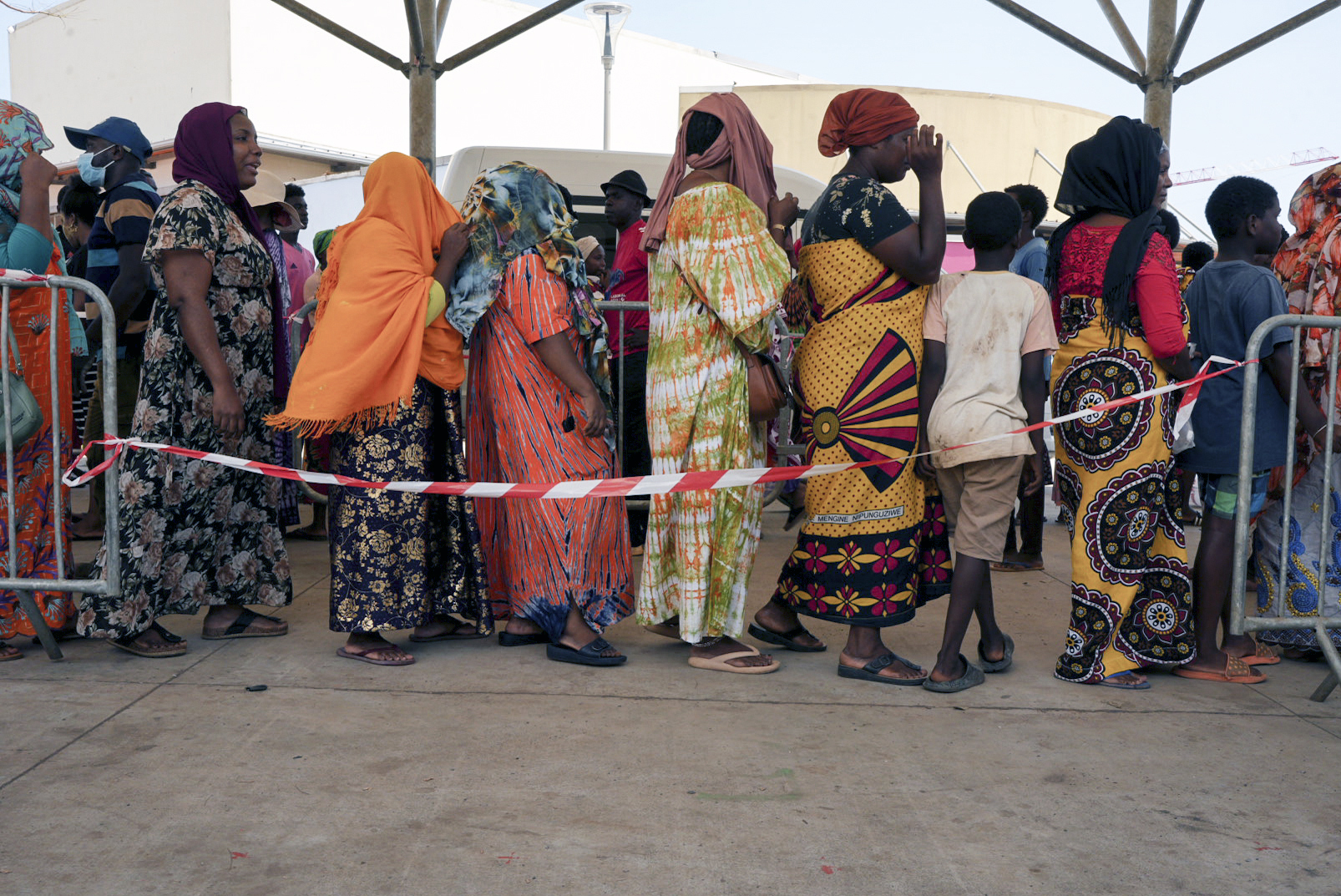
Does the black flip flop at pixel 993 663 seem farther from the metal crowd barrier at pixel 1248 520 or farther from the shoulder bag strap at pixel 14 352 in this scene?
the shoulder bag strap at pixel 14 352

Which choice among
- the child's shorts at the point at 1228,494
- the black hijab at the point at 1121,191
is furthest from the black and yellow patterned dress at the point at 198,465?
the child's shorts at the point at 1228,494

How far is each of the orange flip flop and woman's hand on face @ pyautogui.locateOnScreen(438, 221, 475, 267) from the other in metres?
2.85

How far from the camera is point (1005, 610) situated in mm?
4969

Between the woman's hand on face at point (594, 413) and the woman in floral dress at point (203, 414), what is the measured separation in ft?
3.95

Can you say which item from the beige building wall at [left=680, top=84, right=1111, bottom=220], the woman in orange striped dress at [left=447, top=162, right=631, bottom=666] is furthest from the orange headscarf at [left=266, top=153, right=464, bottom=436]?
the beige building wall at [left=680, top=84, right=1111, bottom=220]

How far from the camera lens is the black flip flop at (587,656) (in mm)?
3893

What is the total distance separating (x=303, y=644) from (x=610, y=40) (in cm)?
1566

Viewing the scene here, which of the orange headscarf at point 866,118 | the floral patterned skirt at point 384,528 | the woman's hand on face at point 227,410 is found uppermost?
the orange headscarf at point 866,118

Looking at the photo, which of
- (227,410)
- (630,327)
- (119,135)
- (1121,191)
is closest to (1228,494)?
(1121,191)

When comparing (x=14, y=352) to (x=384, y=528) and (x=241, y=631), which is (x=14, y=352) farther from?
(x=384, y=528)

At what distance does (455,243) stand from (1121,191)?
2202mm

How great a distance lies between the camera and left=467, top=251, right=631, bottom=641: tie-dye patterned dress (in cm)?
383

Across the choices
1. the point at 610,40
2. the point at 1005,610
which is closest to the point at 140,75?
the point at 610,40

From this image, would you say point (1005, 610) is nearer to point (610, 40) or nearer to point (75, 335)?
point (75, 335)
